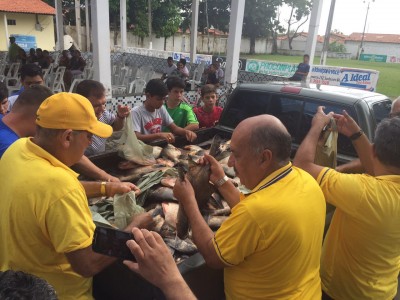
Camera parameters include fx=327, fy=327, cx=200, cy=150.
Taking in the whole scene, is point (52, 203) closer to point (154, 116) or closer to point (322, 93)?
point (154, 116)

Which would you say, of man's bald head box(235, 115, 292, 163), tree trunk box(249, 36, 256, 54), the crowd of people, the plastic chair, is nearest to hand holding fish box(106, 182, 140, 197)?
the crowd of people

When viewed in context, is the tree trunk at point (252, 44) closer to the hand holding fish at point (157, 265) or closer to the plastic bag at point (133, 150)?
the plastic bag at point (133, 150)

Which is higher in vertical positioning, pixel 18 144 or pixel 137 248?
pixel 18 144

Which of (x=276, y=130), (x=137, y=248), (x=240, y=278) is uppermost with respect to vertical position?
(x=276, y=130)

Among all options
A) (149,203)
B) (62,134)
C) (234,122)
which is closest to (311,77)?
(234,122)

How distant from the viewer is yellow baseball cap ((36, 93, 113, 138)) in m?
1.62

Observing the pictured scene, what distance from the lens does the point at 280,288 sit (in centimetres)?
162

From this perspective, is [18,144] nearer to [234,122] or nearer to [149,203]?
[149,203]

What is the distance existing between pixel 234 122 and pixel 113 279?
10.0ft

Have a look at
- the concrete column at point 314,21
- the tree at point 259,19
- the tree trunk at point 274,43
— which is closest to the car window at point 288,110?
the concrete column at point 314,21

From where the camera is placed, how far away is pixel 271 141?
1.64m

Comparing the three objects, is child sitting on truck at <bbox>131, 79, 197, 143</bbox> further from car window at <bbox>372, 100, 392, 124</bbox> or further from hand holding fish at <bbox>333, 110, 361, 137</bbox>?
car window at <bbox>372, 100, 392, 124</bbox>

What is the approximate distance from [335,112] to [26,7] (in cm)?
3107

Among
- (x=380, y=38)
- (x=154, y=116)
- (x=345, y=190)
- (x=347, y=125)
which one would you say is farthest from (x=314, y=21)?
(x=380, y=38)
